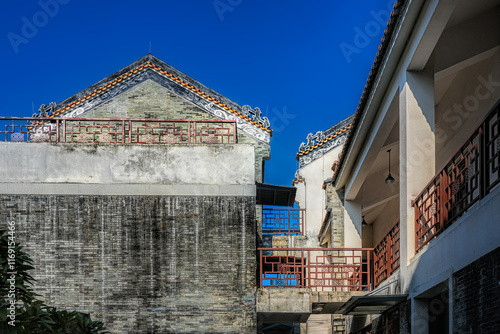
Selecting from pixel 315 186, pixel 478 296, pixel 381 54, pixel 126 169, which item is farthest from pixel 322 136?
pixel 478 296

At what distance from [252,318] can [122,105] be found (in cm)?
1006

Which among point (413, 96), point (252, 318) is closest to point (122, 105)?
point (252, 318)

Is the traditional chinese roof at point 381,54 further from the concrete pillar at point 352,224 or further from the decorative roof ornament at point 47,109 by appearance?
the decorative roof ornament at point 47,109

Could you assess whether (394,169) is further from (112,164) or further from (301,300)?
(112,164)

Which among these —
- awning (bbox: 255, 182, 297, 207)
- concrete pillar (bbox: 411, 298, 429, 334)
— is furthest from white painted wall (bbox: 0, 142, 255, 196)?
concrete pillar (bbox: 411, 298, 429, 334)

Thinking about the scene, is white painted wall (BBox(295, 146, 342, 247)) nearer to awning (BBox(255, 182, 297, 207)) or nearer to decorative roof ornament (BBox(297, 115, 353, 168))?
decorative roof ornament (BBox(297, 115, 353, 168))

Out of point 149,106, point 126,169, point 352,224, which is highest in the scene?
point 149,106

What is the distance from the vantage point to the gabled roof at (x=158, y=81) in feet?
72.8

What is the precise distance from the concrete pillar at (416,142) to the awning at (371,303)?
339 millimetres

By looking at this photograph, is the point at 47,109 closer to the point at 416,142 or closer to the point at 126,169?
the point at 126,169

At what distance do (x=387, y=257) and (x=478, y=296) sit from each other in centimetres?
591

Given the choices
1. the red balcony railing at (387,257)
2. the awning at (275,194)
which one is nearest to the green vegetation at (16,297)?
the red balcony railing at (387,257)

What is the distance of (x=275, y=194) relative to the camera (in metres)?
18.7

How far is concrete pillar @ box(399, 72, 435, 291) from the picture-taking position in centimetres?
1109
